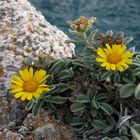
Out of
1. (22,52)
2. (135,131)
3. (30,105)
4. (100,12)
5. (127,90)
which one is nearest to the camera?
(135,131)

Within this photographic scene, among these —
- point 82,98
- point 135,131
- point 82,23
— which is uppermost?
point 82,23

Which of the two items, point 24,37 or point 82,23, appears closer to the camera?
point 82,23

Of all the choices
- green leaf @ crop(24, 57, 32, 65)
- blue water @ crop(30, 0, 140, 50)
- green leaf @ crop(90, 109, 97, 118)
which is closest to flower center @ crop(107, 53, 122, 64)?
green leaf @ crop(90, 109, 97, 118)

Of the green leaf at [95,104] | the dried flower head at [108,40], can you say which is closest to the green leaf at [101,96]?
the green leaf at [95,104]

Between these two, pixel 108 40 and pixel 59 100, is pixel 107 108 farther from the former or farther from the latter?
pixel 108 40

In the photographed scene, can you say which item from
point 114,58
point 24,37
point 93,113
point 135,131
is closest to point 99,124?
point 93,113

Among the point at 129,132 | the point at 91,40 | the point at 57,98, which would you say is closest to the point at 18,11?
the point at 91,40

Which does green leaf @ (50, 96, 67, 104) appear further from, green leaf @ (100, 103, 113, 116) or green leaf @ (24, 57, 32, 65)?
green leaf @ (24, 57, 32, 65)

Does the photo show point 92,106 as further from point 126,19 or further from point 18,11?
point 126,19
